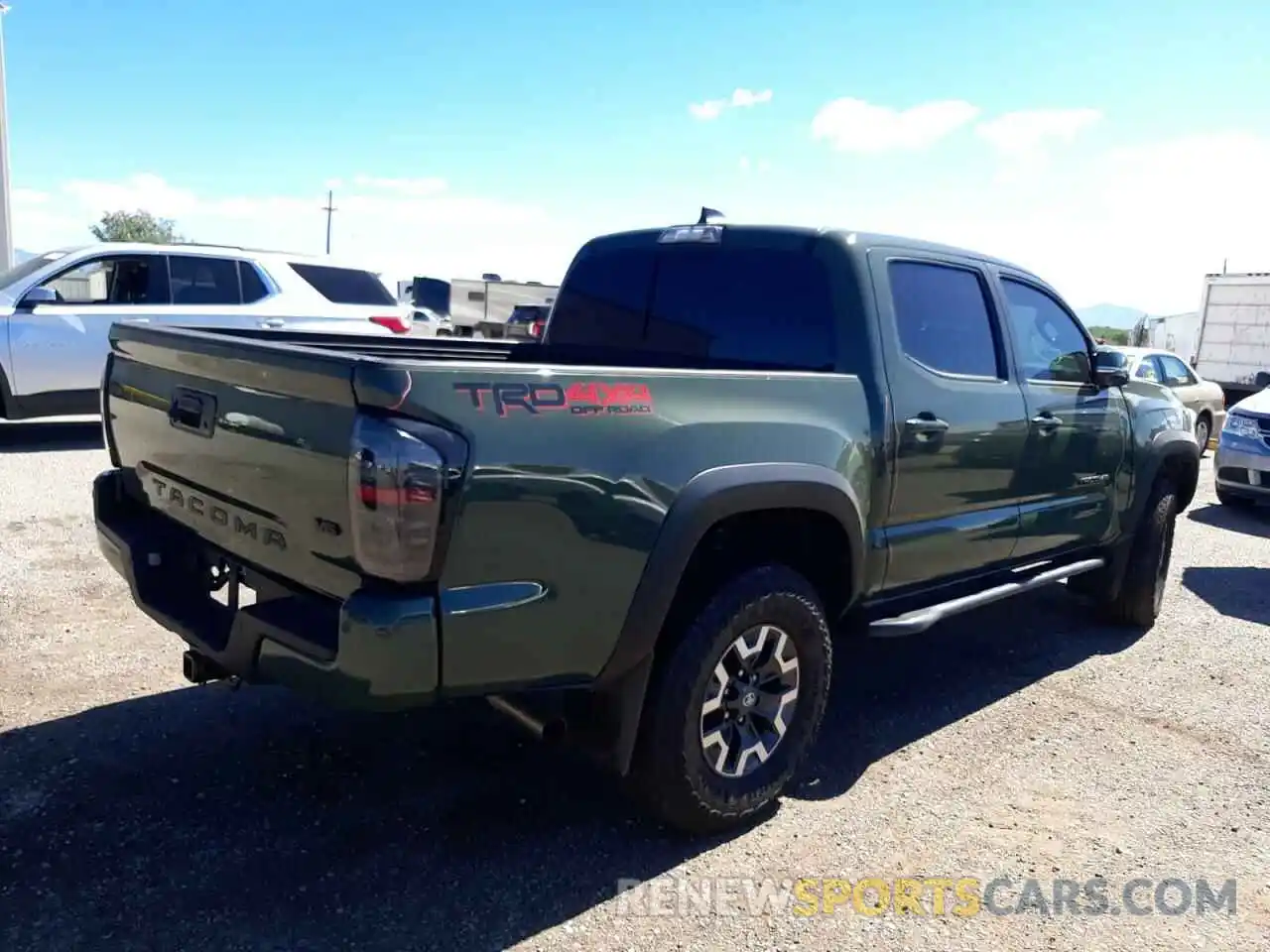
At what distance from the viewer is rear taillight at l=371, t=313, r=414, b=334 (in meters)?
10.7

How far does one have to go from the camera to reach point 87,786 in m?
3.43

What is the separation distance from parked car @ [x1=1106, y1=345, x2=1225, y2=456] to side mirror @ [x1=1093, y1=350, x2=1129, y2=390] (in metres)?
8.61

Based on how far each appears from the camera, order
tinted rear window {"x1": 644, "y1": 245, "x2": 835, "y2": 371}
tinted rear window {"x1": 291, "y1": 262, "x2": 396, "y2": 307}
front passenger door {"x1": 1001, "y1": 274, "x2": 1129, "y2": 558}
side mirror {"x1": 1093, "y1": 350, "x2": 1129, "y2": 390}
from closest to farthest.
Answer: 1. tinted rear window {"x1": 644, "y1": 245, "x2": 835, "y2": 371}
2. front passenger door {"x1": 1001, "y1": 274, "x2": 1129, "y2": 558}
3. side mirror {"x1": 1093, "y1": 350, "x2": 1129, "y2": 390}
4. tinted rear window {"x1": 291, "y1": 262, "x2": 396, "y2": 307}

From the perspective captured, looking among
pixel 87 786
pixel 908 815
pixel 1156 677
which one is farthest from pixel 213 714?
pixel 1156 677

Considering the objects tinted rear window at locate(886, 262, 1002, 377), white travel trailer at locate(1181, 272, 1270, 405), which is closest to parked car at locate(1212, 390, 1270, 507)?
tinted rear window at locate(886, 262, 1002, 377)

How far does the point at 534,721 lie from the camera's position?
2924 mm

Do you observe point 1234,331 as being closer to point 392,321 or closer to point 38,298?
point 392,321

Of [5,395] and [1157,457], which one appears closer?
[1157,457]

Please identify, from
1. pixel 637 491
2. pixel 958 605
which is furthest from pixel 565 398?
pixel 958 605

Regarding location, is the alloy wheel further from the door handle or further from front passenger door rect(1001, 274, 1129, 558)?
front passenger door rect(1001, 274, 1129, 558)

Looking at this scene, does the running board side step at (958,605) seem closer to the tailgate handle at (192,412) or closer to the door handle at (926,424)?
the door handle at (926,424)

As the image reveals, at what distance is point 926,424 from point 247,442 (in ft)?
7.95

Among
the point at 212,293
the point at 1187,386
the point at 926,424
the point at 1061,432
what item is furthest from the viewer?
the point at 1187,386

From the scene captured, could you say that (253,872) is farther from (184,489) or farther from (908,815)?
(908,815)
